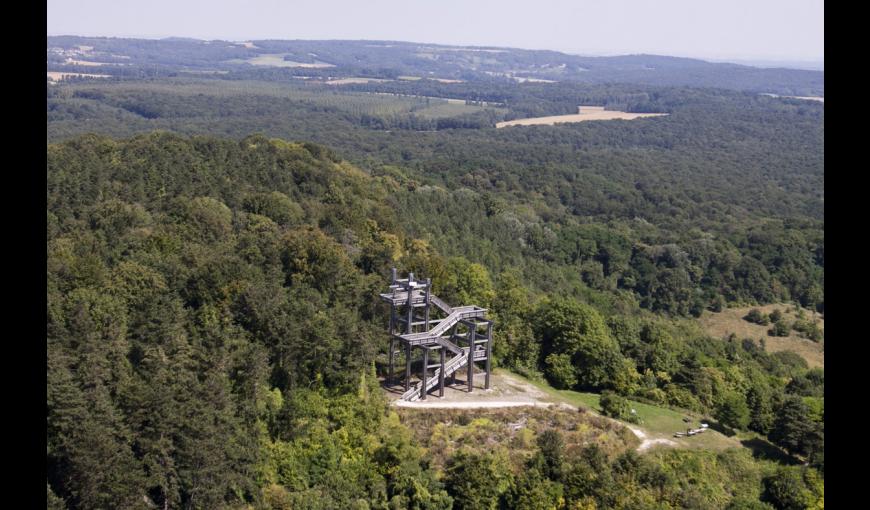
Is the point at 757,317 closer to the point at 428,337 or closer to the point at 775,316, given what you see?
the point at 775,316

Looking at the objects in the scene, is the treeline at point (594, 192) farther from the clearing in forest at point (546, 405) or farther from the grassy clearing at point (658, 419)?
the clearing in forest at point (546, 405)

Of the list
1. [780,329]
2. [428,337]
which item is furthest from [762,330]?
[428,337]

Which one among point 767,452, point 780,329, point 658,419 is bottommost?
point 780,329

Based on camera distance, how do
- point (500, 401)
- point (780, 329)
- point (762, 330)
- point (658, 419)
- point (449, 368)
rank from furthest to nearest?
1. point (762, 330)
2. point (780, 329)
3. point (658, 419)
4. point (449, 368)
5. point (500, 401)

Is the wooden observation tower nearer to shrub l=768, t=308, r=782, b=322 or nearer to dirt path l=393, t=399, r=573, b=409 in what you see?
dirt path l=393, t=399, r=573, b=409
